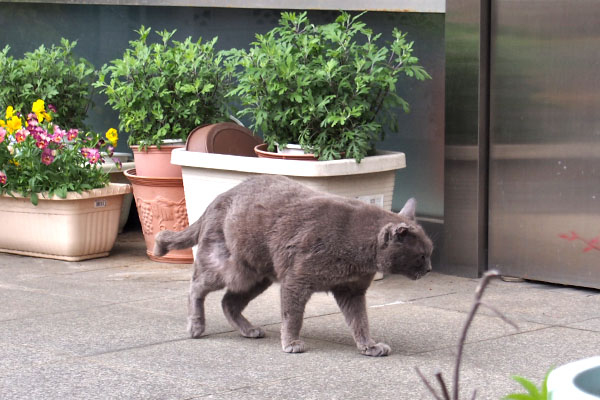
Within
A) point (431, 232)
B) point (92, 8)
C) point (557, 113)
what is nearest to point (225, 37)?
point (92, 8)

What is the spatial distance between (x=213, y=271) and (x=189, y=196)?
1.91m

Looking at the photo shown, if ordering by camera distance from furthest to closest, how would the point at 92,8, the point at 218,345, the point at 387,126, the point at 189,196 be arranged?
the point at 92,8 < the point at 387,126 < the point at 189,196 < the point at 218,345

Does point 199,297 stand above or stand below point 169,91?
below

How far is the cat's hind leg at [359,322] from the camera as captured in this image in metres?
4.48

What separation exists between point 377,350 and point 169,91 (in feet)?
10.7

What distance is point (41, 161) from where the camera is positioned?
6926 mm

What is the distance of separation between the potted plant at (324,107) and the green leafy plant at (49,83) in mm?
2065

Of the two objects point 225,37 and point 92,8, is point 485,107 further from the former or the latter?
point 92,8

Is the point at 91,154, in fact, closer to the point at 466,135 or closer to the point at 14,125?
the point at 14,125

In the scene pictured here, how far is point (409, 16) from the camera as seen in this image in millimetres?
6777

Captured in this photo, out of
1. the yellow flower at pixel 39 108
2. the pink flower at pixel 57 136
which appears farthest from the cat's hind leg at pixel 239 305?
the yellow flower at pixel 39 108

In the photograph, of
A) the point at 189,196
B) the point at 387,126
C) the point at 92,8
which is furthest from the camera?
the point at 92,8

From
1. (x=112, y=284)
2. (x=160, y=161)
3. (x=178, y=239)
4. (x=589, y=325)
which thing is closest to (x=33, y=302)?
(x=112, y=284)

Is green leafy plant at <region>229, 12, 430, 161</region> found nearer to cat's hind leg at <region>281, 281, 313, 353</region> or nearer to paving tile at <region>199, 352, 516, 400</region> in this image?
cat's hind leg at <region>281, 281, 313, 353</region>
